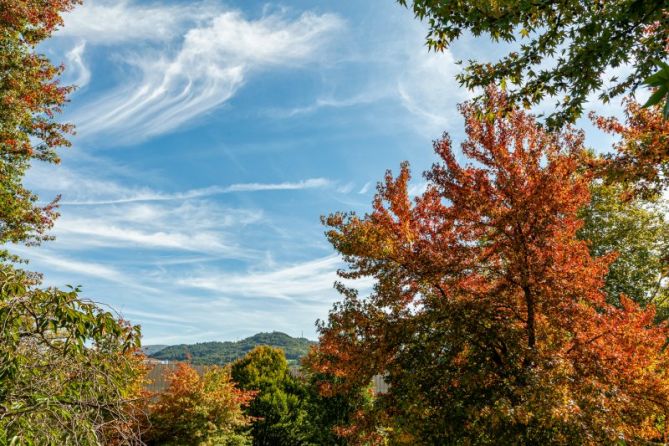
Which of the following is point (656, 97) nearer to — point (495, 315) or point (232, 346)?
point (495, 315)

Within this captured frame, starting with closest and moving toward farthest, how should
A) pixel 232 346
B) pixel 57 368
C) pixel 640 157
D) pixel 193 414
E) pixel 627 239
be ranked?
pixel 57 368
pixel 640 157
pixel 193 414
pixel 627 239
pixel 232 346

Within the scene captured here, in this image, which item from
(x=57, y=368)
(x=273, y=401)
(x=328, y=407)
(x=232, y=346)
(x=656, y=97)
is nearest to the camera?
(x=656, y=97)

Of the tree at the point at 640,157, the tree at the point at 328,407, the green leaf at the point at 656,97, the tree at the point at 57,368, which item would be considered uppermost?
the tree at the point at 640,157

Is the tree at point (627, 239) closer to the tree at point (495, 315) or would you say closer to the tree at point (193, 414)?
the tree at point (495, 315)

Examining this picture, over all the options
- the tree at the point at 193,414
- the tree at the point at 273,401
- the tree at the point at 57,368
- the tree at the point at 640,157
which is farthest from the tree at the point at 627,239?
the tree at the point at 57,368

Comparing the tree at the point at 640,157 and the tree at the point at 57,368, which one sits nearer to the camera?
the tree at the point at 57,368

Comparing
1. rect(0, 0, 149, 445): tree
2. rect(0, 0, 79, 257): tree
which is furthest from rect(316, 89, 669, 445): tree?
rect(0, 0, 79, 257): tree

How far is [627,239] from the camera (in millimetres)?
21391

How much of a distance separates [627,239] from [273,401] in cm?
1793

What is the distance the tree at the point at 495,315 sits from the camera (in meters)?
7.33

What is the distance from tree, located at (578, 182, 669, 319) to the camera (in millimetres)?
20953

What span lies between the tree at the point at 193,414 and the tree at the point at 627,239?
17.4 meters

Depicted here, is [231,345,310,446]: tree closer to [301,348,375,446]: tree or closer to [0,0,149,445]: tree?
[301,348,375,446]: tree

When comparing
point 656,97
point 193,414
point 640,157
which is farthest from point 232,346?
point 656,97
